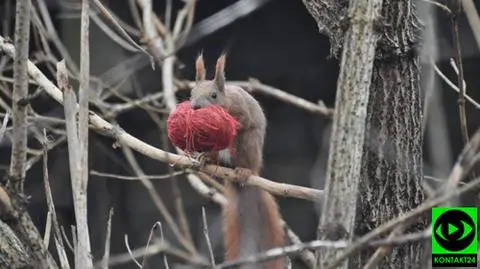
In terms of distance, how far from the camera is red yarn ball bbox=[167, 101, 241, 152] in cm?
184

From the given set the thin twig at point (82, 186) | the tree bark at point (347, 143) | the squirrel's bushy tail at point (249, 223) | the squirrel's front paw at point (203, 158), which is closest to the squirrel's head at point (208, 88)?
the squirrel's front paw at point (203, 158)

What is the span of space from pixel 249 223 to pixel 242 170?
0.46ft

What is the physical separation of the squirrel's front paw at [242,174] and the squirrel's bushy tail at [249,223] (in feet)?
0.24

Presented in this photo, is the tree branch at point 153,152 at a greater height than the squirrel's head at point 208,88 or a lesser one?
lesser

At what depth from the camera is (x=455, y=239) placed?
4.17 ft

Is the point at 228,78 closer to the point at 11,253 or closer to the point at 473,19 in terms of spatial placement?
the point at 11,253

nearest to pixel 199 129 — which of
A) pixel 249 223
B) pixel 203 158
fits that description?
pixel 203 158

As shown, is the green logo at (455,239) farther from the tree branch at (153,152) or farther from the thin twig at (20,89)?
the thin twig at (20,89)

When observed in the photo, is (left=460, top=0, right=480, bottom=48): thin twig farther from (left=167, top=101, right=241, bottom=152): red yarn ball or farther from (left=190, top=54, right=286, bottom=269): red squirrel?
(left=190, top=54, right=286, bottom=269): red squirrel

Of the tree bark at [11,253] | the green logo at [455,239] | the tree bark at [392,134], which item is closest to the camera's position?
the green logo at [455,239]

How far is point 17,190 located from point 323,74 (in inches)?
97.3

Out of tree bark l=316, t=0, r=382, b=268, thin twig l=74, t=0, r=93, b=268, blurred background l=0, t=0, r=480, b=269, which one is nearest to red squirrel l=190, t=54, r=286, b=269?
thin twig l=74, t=0, r=93, b=268

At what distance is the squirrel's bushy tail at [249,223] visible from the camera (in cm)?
Result: 215

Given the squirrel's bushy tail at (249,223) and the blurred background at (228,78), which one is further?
the blurred background at (228,78)
